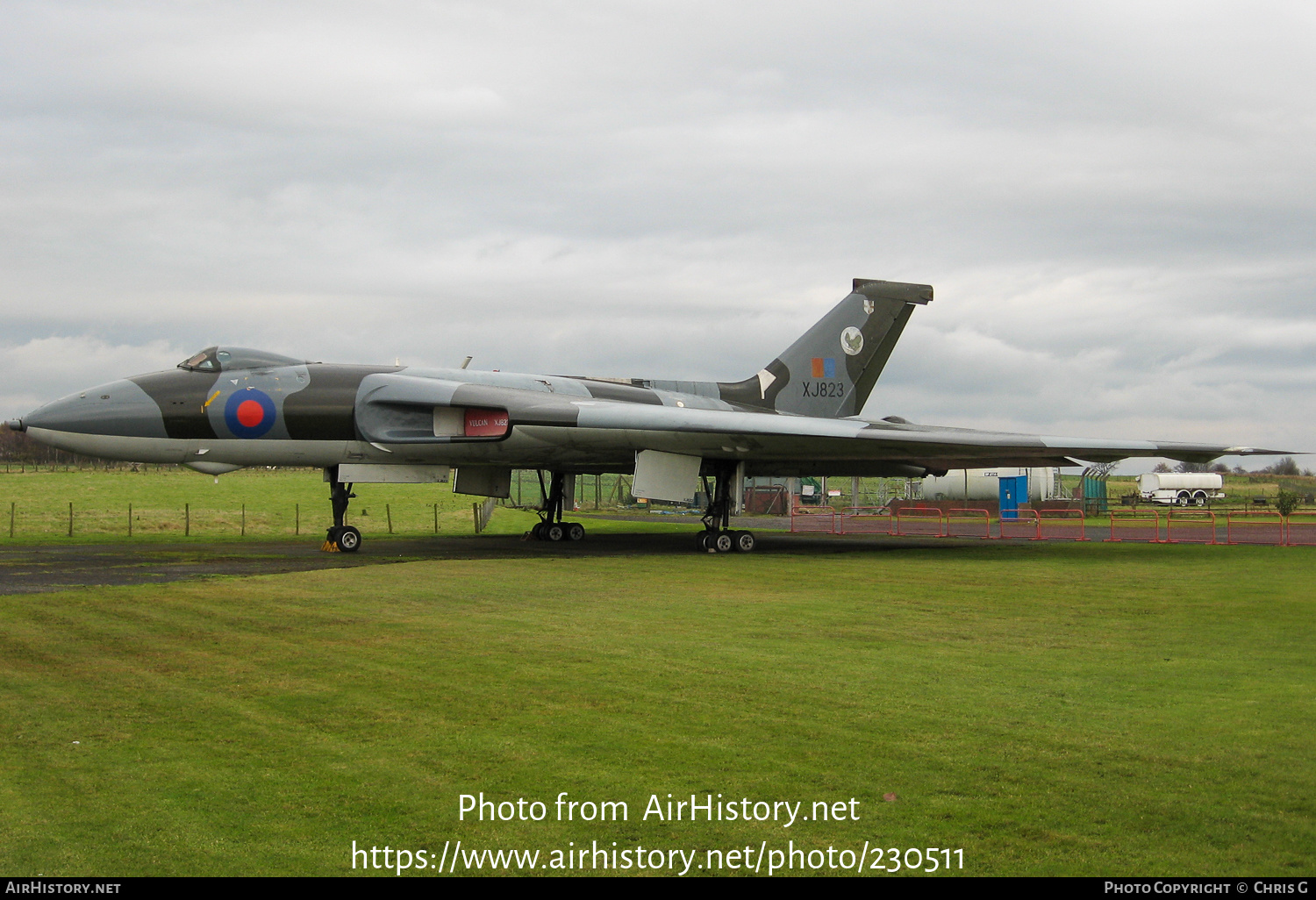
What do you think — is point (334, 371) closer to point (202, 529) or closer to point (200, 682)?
point (202, 529)

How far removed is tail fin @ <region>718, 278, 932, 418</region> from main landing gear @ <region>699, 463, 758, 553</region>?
145 inches

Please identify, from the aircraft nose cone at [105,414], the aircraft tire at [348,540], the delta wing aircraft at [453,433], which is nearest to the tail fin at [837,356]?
the delta wing aircraft at [453,433]

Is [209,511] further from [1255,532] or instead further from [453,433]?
[1255,532]

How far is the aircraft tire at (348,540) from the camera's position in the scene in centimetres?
1888

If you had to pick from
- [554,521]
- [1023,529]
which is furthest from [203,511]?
[1023,529]

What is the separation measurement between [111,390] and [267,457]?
9.01 feet

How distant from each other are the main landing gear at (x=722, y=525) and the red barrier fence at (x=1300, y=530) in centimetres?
1162

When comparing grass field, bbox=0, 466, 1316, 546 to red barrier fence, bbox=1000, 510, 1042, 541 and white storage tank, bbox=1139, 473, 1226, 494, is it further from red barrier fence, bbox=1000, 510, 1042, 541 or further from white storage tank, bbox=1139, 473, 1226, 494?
Result: white storage tank, bbox=1139, 473, 1226, 494

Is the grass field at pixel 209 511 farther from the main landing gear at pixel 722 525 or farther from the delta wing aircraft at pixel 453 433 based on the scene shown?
the main landing gear at pixel 722 525

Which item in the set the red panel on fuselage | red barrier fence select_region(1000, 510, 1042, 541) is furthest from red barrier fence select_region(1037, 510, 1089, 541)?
Result: the red panel on fuselage

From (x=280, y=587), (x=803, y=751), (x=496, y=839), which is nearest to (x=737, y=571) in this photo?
(x=280, y=587)

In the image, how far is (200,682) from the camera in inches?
275

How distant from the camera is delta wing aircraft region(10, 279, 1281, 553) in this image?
60.0 ft
